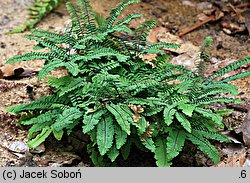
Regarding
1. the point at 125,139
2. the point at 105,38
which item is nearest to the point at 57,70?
the point at 105,38

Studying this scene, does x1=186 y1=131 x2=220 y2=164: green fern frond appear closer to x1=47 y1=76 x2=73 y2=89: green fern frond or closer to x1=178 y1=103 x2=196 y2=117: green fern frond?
Result: x1=178 y1=103 x2=196 y2=117: green fern frond

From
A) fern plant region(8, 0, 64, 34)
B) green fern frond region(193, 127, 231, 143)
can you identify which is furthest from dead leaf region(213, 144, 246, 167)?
fern plant region(8, 0, 64, 34)

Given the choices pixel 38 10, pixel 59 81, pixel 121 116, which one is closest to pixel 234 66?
pixel 121 116

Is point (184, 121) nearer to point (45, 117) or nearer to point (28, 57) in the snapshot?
point (45, 117)

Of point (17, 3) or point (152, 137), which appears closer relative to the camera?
point (152, 137)

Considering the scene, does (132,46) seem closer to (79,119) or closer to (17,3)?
(79,119)

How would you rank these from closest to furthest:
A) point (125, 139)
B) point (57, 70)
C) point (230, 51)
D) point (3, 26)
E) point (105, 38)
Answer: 1. point (125, 139)
2. point (105, 38)
3. point (57, 70)
4. point (230, 51)
5. point (3, 26)

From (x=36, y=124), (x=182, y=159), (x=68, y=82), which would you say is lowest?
(x=182, y=159)
